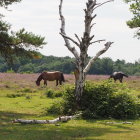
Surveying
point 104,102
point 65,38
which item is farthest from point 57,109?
point 65,38

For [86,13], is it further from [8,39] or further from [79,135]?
[79,135]

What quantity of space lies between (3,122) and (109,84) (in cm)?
689

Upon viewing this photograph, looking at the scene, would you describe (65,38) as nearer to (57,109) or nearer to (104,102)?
(57,109)

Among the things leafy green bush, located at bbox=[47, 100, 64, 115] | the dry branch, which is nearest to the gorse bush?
leafy green bush, located at bbox=[47, 100, 64, 115]

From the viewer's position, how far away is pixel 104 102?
20453 millimetres

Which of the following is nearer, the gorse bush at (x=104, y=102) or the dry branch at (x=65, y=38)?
the gorse bush at (x=104, y=102)

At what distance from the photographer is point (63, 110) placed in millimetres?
21281

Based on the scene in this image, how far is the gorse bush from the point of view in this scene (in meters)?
20.4

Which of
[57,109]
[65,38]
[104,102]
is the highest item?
[65,38]

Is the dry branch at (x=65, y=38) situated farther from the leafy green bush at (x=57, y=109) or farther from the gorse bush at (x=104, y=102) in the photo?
the leafy green bush at (x=57, y=109)

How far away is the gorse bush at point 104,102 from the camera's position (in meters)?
20.4

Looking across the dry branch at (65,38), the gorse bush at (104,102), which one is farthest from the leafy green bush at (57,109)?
the dry branch at (65,38)

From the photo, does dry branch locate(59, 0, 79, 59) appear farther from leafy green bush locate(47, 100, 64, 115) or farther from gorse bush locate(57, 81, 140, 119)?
leafy green bush locate(47, 100, 64, 115)

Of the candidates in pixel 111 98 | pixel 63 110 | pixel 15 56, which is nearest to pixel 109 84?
pixel 111 98
